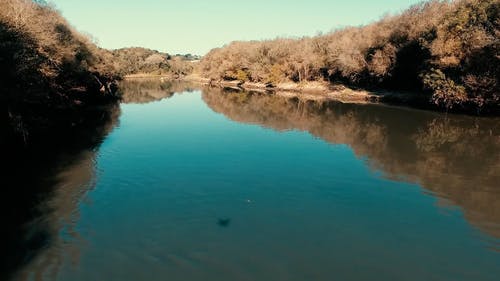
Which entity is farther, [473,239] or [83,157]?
[83,157]

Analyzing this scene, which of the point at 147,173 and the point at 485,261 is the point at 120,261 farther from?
the point at 485,261

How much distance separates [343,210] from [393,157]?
14.6 metres

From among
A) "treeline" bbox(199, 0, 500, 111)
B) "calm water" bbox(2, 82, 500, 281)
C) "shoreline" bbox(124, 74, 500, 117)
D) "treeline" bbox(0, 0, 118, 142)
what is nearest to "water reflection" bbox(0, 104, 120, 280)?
"calm water" bbox(2, 82, 500, 281)

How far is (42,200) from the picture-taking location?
21.7m

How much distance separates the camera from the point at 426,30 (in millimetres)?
66750

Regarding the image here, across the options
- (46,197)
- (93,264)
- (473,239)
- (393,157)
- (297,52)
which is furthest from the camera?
(297,52)

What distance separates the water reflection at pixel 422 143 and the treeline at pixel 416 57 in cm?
509

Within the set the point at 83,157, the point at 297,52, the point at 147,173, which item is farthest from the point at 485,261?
the point at 297,52

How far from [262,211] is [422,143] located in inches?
992

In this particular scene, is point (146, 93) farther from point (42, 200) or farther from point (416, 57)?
point (42, 200)

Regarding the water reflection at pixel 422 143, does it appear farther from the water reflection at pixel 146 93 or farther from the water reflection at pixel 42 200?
the water reflection at pixel 146 93

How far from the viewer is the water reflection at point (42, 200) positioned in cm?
1536

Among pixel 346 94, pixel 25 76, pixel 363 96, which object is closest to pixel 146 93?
pixel 346 94

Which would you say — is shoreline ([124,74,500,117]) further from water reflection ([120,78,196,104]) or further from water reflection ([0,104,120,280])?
water reflection ([0,104,120,280])
